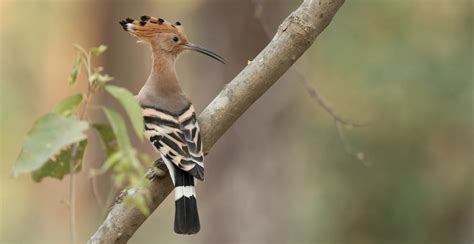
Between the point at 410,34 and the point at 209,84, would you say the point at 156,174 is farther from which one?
the point at 410,34

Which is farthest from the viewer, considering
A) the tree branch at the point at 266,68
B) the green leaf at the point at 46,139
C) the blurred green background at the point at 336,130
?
the blurred green background at the point at 336,130

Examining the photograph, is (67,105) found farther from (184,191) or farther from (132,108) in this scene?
(184,191)

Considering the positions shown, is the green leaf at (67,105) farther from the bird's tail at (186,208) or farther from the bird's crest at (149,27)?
the bird's crest at (149,27)

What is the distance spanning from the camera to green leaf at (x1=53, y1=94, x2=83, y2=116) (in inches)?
62.1

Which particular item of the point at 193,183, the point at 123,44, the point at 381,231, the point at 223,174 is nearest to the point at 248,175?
the point at 223,174

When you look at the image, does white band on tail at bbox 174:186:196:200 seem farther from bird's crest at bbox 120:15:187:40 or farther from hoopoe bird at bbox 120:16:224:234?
bird's crest at bbox 120:15:187:40

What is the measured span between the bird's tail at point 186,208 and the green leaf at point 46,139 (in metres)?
1.17

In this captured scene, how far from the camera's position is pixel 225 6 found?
6.69 metres

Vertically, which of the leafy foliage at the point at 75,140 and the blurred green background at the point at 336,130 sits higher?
the blurred green background at the point at 336,130

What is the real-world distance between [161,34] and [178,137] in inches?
22.8

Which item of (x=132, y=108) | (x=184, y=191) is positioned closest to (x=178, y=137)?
(x=184, y=191)

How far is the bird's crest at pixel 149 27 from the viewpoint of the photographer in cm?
308

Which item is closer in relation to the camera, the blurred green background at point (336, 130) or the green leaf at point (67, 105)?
the green leaf at point (67, 105)

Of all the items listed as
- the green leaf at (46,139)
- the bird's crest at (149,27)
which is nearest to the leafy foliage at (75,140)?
the green leaf at (46,139)
